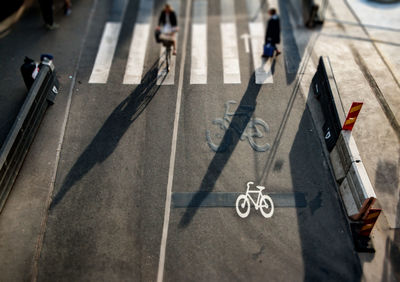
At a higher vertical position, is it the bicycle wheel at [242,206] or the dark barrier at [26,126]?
the dark barrier at [26,126]

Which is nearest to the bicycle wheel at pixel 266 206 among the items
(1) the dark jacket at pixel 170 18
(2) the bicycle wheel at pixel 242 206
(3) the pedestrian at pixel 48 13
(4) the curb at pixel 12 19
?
(2) the bicycle wheel at pixel 242 206

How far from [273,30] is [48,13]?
9.27 m

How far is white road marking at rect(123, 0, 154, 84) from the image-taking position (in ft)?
42.5

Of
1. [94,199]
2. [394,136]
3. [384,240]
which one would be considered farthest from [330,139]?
[94,199]

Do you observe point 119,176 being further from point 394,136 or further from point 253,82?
point 394,136

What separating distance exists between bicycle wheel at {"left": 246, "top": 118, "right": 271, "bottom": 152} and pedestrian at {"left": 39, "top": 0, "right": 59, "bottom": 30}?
979 cm

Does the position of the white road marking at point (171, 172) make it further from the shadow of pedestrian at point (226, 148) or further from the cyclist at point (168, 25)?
the cyclist at point (168, 25)

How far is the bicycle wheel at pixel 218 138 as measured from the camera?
10547 mm

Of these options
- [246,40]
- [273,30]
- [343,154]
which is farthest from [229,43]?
[343,154]

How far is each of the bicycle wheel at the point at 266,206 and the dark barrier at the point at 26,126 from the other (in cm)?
684

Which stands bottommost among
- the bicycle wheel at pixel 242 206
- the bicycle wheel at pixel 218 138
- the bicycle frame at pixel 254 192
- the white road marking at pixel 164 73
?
the bicycle wheel at pixel 242 206

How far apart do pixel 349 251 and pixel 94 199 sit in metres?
6.64

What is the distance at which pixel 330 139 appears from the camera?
10.3 metres

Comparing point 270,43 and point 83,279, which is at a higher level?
point 270,43
